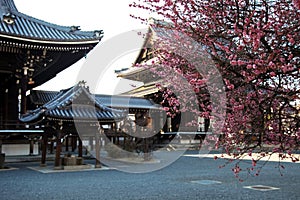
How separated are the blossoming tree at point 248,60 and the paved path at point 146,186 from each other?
12.2ft

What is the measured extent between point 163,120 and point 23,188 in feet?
71.1

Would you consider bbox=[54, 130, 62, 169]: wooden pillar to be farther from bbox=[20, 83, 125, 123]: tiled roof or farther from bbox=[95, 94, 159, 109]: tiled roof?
bbox=[95, 94, 159, 109]: tiled roof

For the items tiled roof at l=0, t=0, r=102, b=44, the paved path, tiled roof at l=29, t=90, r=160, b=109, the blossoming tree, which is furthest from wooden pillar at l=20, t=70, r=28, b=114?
the blossoming tree

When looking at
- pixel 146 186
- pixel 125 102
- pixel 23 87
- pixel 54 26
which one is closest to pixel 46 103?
pixel 23 87

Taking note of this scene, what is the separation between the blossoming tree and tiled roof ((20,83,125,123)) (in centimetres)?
908

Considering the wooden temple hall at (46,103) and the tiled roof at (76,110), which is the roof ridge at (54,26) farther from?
the tiled roof at (76,110)

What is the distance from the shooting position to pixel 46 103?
48.3 feet

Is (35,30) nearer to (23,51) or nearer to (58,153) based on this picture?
(23,51)

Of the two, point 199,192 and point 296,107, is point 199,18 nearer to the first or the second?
point 296,107

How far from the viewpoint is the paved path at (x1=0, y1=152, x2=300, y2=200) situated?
6.86 m

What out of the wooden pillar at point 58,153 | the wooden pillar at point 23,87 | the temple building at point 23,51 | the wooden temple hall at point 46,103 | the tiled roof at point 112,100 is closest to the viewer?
the wooden pillar at point 58,153

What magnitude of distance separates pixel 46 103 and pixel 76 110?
298 cm

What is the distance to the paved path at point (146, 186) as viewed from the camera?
6.86 m

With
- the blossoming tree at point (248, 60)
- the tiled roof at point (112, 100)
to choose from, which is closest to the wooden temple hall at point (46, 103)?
the tiled roof at point (112, 100)
